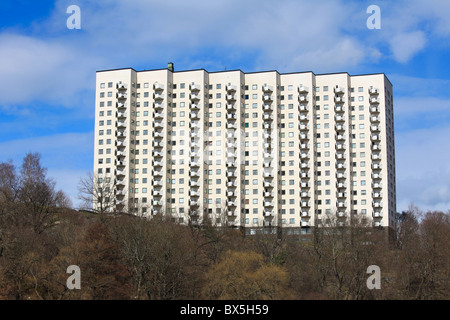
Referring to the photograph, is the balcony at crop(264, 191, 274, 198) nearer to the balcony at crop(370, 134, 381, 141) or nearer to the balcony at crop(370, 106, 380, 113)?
the balcony at crop(370, 134, 381, 141)

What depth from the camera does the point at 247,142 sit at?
166125 mm

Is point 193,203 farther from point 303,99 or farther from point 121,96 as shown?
point 303,99

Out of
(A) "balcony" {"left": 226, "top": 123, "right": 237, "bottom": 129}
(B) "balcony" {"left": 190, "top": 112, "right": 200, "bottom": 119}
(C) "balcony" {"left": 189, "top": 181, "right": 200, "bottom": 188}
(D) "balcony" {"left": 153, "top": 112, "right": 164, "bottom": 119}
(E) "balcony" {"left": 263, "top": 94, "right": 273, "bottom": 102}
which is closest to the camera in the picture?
(C) "balcony" {"left": 189, "top": 181, "right": 200, "bottom": 188}

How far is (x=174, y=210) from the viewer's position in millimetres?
162500

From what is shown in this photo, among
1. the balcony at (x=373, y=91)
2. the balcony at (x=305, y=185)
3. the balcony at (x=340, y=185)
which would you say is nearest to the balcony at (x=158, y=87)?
the balcony at (x=305, y=185)

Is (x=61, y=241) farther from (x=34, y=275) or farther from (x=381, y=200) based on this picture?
(x=381, y=200)

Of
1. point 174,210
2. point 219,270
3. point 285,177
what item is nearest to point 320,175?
point 285,177

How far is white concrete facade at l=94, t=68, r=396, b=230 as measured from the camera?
533ft

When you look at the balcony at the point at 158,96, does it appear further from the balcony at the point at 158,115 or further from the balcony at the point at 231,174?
the balcony at the point at 231,174

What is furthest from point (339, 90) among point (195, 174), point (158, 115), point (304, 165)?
point (158, 115)

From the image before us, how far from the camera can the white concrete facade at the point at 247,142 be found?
533 feet

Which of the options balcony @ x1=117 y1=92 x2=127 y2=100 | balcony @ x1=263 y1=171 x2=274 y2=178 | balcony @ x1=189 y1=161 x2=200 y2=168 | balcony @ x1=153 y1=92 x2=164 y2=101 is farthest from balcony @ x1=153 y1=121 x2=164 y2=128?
balcony @ x1=263 y1=171 x2=274 y2=178

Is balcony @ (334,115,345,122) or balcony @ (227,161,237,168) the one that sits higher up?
balcony @ (334,115,345,122)
